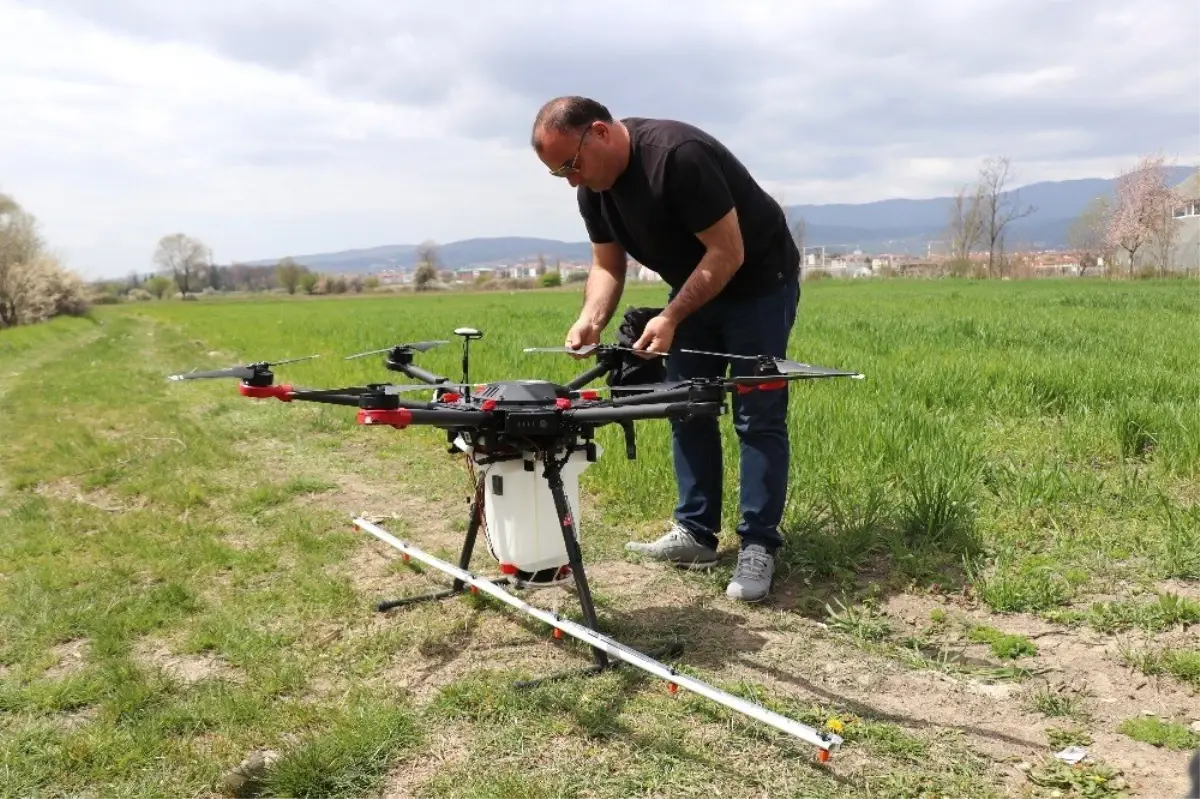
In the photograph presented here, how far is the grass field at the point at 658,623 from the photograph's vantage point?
2.29m

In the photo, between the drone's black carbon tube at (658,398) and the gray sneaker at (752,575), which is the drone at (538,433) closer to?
the drone's black carbon tube at (658,398)

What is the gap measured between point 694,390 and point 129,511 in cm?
403

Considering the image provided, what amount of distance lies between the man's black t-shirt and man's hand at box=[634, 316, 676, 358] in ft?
1.21

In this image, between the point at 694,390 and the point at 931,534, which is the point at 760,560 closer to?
the point at 931,534

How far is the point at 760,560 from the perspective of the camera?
11.2ft

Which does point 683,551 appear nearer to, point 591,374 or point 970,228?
point 591,374

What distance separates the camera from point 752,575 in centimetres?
338

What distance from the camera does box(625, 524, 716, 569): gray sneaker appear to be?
3.76 metres

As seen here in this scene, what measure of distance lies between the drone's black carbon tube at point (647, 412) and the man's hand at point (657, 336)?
1.61ft

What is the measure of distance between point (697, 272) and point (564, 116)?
72 cm

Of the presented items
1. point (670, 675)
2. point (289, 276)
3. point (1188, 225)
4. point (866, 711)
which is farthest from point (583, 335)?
point (289, 276)

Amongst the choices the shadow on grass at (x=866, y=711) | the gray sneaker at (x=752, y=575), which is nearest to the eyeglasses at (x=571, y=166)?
the gray sneaker at (x=752, y=575)

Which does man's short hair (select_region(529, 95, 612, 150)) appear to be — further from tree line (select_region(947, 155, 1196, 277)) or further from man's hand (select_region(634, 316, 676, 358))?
tree line (select_region(947, 155, 1196, 277))

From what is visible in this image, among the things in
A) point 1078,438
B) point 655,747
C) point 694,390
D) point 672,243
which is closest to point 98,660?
point 655,747
